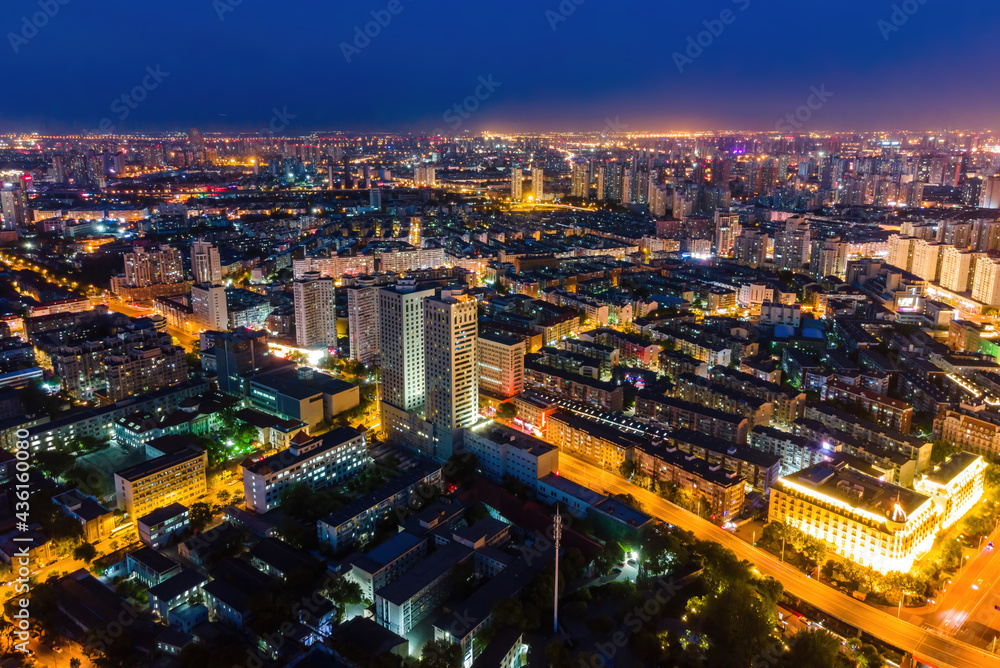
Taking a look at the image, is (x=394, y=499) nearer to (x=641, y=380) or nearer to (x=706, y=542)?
(x=706, y=542)

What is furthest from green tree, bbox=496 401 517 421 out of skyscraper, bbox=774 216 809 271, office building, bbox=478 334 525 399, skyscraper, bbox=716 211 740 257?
skyscraper, bbox=716 211 740 257

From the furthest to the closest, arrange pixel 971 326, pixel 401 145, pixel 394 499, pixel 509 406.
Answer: pixel 401 145 < pixel 971 326 < pixel 509 406 < pixel 394 499

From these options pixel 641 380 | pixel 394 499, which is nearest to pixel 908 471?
pixel 641 380

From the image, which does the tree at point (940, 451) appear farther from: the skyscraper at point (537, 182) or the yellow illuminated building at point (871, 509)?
the skyscraper at point (537, 182)

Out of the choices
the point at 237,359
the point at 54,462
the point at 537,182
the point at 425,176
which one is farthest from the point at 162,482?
the point at 425,176

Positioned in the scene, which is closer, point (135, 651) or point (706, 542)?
point (135, 651)

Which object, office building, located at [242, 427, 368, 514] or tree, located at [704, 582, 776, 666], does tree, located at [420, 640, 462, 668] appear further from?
office building, located at [242, 427, 368, 514]
